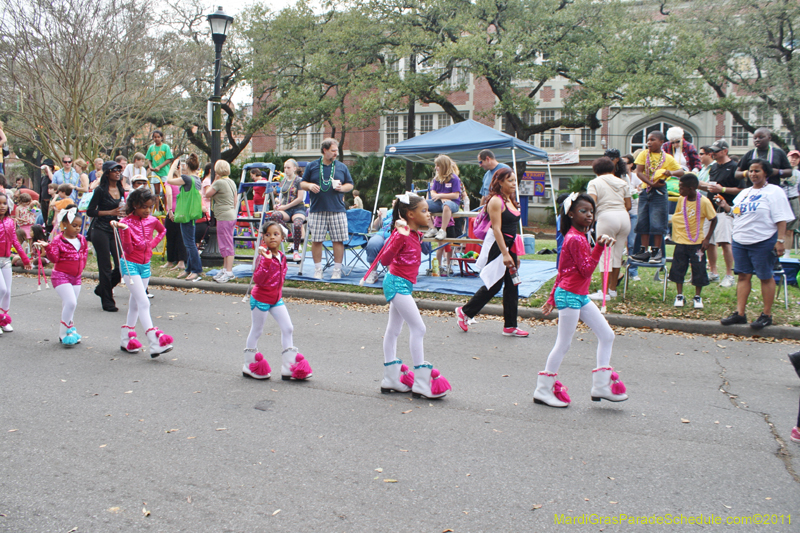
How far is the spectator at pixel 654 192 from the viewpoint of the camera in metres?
8.95

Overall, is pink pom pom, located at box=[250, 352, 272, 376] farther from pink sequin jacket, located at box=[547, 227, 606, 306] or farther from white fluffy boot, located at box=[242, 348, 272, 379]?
pink sequin jacket, located at box=[547, 227, 606, 306]

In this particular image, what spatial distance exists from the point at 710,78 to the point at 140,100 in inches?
970

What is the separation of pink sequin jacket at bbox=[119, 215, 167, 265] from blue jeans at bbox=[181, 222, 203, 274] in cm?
446

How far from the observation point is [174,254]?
12.3 meters

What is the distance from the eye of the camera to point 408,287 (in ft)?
16.6

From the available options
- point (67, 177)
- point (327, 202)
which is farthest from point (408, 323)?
point (67, 177)

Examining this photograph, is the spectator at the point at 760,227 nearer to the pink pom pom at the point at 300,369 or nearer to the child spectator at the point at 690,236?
the child spectator at the point at 690,236

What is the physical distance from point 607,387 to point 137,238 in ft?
15.8

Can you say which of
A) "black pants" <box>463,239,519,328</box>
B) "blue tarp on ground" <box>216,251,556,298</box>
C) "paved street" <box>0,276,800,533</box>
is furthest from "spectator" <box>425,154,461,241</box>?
"paved street" <box>0,276,800,533</box>

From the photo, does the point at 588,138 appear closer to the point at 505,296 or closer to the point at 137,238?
the point at 505,296

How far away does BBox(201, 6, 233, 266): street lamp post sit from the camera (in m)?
12.3

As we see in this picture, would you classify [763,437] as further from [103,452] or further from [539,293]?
[539,293]

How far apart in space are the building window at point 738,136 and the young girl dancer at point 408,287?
40.4 metres

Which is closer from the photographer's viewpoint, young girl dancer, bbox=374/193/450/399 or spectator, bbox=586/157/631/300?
young girl dancer, bbox=374/193/450/399
